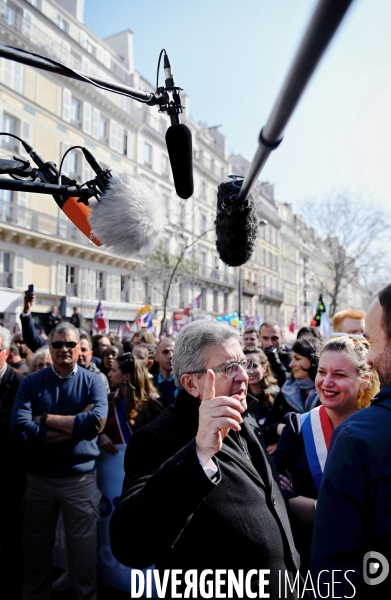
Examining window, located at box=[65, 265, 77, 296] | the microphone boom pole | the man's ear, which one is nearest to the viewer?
the microphone boom pole

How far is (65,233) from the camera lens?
2311 cm

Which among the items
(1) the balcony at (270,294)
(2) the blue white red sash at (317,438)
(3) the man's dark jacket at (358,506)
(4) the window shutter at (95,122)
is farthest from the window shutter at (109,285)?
(3) the man's dark jacket at (358,506)

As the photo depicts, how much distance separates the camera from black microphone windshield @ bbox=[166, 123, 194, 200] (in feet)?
5.22

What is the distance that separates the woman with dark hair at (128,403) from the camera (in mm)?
3928

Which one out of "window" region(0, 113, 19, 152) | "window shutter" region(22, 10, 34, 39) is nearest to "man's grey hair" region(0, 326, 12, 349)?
"window" region(0, 113, 19, 152)

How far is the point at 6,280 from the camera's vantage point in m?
20.0

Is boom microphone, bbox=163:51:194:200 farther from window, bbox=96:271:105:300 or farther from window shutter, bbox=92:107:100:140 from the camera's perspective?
window shutter, bbox=92:107:100:140

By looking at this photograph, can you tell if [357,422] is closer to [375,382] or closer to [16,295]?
[375,382]

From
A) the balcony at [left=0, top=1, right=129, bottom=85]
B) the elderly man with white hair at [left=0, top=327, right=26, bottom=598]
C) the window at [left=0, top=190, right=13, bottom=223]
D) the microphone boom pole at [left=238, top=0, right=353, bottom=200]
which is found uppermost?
the balcony at [left=0, top=1, right=129, bottom=85]

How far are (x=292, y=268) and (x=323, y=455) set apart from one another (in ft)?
194

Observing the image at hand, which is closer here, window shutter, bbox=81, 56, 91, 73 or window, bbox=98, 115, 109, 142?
window shutter, bbox=81, 56, 91, 73

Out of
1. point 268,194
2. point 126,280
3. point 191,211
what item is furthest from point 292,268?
point 126,280

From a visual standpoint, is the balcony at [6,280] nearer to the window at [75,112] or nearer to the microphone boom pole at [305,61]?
the window at [75,112]

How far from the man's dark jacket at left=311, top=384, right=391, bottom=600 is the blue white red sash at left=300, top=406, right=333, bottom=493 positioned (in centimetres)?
113
